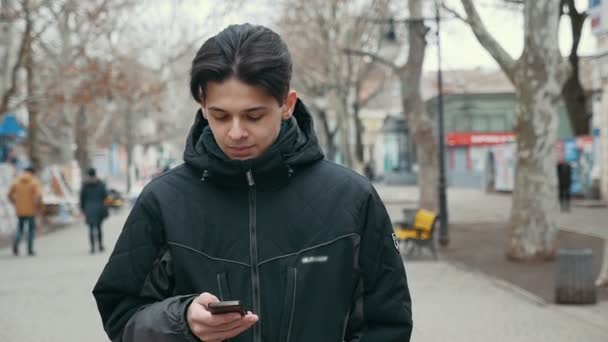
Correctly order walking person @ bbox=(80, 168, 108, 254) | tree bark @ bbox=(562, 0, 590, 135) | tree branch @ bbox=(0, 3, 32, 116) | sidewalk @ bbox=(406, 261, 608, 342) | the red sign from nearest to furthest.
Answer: sidewalk @ bbox=(406, 261, 608, 342), walking person @ bbox=(80, 168, 108, 254), tree branch @ bbox=(0, 3, 32, 116), tree bark @ bbox=(562, 0, 590, 135), the red sign

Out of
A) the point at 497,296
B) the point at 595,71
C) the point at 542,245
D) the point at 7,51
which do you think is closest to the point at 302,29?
the point at 595,71

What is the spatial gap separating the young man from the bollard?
7.99 meters

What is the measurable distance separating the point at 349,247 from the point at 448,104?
174 ft

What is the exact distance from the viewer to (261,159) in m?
2.27

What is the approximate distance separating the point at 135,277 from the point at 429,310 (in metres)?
7.74

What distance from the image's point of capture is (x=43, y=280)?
12867 mm

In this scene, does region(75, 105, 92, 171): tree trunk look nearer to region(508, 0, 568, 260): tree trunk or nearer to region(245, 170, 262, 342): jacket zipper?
region(508, 0, 568, 260): tree trunk

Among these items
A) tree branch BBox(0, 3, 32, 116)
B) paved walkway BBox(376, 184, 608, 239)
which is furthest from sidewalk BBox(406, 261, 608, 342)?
tree branch BBox(0, 3, 32, 116)

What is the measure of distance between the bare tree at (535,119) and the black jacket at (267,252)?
11.9 meters

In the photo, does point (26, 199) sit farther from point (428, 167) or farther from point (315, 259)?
point (315, 259)

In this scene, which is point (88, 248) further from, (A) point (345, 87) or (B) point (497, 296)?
(A) point (345, 87)

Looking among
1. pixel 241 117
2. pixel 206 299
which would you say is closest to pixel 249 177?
pixel 241 117

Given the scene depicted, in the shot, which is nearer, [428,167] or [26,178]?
[26,178]

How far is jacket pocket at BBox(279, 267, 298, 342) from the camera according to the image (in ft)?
7.30
